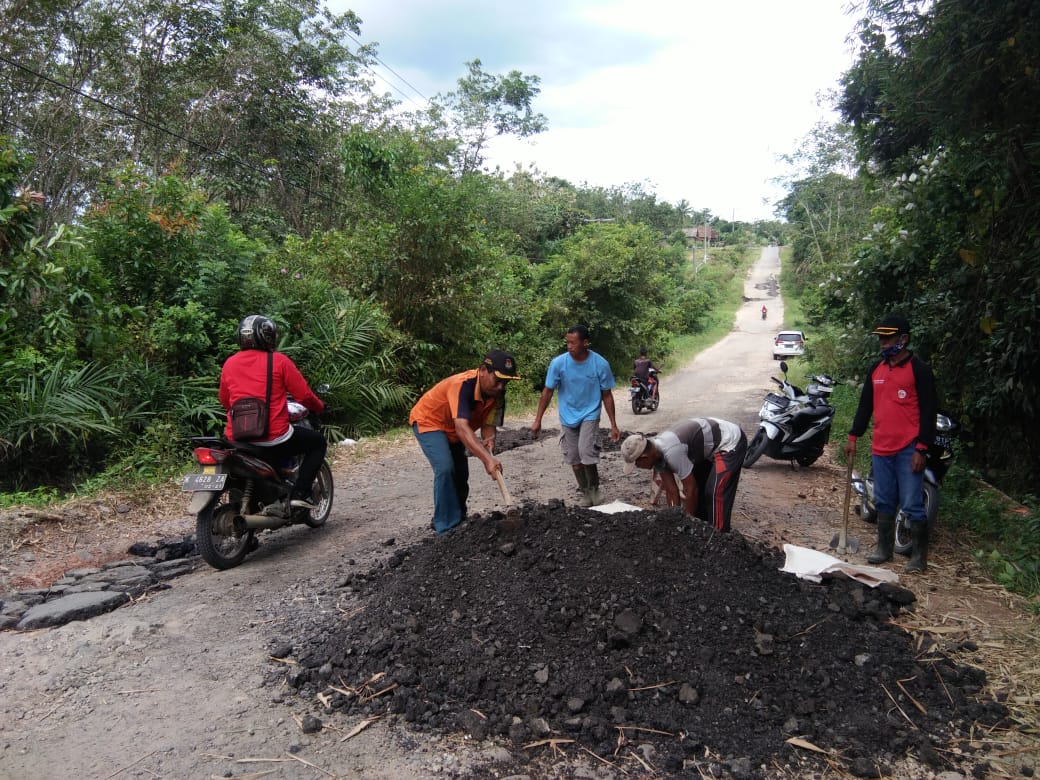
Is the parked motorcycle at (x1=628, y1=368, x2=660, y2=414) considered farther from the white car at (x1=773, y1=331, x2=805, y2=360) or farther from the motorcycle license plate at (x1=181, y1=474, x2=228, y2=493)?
the white car at (x1=773, y1=331, x2=805, y2=360)

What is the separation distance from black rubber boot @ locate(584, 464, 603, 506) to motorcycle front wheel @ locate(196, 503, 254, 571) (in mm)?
2915

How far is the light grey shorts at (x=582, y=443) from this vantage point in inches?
246

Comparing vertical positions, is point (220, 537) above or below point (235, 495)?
below

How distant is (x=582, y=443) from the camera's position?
628 centimetres

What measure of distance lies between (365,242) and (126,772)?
9.60 metres

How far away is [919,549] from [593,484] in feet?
8.72

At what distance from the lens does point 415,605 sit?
387cm

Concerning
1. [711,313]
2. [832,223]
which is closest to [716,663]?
[832,223]

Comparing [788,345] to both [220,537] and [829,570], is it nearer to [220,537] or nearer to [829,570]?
[829,570]

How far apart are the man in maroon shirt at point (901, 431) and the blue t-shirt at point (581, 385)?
2.18 meters

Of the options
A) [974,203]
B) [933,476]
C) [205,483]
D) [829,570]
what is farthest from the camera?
[974,203]

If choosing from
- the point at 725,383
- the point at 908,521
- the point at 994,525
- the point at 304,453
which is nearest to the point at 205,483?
the point at 304,453

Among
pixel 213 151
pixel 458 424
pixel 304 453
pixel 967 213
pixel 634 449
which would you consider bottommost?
pixel 304 453

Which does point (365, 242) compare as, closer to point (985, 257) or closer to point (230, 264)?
point (230, 264)
